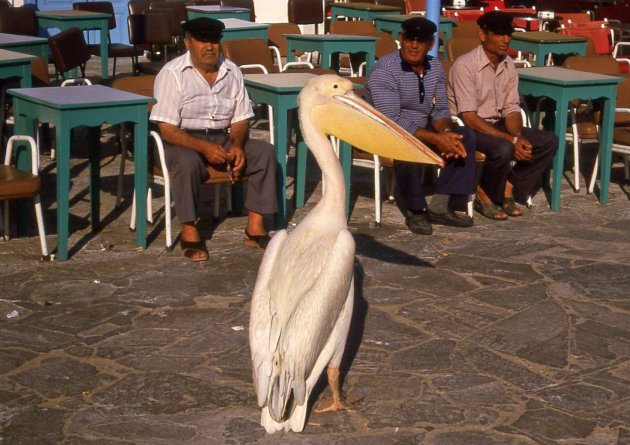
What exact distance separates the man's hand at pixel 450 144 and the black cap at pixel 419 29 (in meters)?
0.70

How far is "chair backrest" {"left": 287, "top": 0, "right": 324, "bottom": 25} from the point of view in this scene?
52.4 ft

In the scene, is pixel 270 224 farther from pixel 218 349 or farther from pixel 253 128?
pixel 253 128

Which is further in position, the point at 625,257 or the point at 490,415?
the point at 625,257

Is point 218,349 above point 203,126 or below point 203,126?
below

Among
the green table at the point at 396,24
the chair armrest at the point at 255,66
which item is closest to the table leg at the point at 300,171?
the chair armrest at the point at 255,66

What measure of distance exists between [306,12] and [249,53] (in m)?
6.04

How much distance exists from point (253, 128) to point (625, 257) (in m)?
5.12

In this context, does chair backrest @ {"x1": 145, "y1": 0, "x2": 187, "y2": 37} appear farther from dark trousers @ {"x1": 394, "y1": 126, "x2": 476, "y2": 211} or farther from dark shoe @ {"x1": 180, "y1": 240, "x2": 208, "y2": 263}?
dark shoe @ {"x1": 180, "y1": 240, "x2": 208, "y2": 263}

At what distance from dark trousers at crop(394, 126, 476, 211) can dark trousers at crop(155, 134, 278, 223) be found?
1.08m

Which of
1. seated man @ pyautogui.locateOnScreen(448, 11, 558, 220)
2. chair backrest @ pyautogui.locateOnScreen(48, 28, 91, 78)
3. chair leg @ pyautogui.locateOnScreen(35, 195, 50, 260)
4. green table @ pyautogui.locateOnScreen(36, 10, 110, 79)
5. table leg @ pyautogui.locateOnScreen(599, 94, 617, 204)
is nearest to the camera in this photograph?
chair leg @ pyautogui.locateOnScreen(35, 195, 50, 260)

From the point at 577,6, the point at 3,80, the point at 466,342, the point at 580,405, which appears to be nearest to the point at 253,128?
the point at 3,80

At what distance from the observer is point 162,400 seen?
4.98 m

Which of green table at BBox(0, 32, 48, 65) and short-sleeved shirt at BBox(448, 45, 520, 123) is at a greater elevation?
green table at BBox(0, 32, 48, 65)

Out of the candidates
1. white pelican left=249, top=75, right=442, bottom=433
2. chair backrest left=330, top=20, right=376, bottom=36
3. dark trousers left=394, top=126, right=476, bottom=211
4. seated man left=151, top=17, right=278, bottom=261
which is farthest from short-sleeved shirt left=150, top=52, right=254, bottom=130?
chair backrest left=330, top=20, right=376, bottom=36
